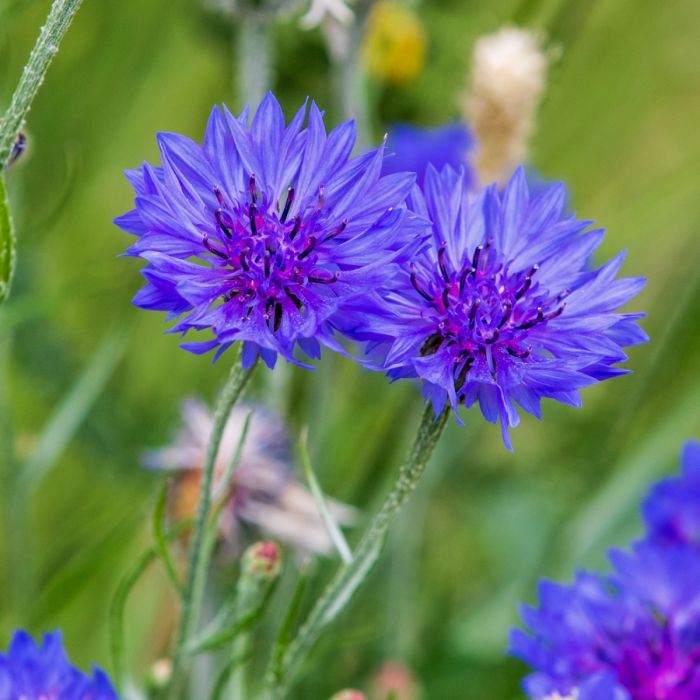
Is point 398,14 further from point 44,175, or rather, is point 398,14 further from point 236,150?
point 236,150

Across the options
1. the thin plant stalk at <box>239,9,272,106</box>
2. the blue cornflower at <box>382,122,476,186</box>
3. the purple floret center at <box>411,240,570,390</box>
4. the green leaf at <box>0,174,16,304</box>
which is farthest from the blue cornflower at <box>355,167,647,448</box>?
the blue cornflower at <box>382,122,476,186</box>

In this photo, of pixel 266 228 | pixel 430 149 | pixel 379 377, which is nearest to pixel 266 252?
pixel 266 228

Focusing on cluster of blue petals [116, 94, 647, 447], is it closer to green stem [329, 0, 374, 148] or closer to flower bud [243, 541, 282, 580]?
flower bud [243, 541, 282, 580]

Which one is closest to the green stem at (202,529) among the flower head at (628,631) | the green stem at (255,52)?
the flower head at (628,631)

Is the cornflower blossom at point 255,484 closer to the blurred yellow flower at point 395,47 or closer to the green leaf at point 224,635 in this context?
the green leaf at point 224,635

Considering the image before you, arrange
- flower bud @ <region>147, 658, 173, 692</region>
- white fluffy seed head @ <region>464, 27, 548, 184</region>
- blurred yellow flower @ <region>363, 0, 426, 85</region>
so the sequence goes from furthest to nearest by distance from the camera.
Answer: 1. blurred yellow flower @ <region>363, 0, 426, 85</region>
2. white fluffy seed head @ <region>464, 27, 548, 184</region>
3. flower bud @ <region>147, 658, 173, 692</region>
